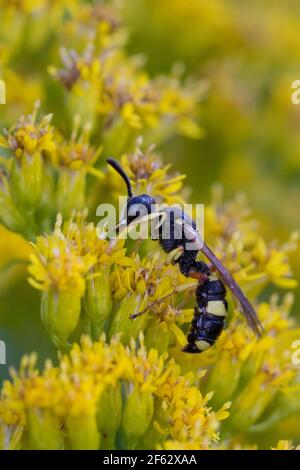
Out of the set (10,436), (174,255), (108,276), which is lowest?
(10,436)

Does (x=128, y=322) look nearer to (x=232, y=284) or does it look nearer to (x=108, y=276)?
(x=108, y=276)

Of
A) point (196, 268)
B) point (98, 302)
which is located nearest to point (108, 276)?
point (98, 302)

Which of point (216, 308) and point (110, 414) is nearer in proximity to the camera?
point (110, 414)

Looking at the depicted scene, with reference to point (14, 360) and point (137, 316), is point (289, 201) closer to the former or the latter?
point (14, 360)

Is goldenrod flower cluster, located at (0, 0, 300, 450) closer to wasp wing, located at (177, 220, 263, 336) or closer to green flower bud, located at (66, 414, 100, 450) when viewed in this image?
green flower bud, located at (66, 414, 100, 450)

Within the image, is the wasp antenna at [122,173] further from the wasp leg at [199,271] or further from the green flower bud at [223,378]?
the green flower bud at [223,378]

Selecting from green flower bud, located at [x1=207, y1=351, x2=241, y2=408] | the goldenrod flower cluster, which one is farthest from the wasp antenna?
green flower bud, located at [x1=207, y1=351, x2=241, y2=408]
